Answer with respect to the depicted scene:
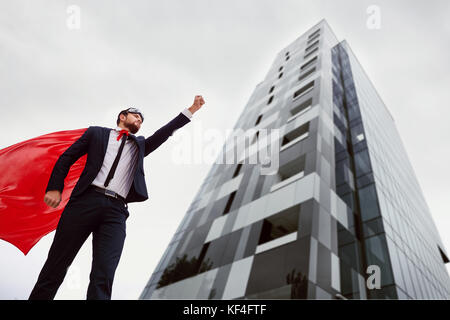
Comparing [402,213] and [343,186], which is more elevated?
[343,186]

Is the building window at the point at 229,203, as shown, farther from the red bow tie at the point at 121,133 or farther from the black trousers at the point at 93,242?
the black trousers at the point at 93,242

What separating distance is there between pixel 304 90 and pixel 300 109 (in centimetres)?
334

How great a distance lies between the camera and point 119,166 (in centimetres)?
296

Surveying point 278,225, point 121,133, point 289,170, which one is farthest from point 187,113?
point 289,170

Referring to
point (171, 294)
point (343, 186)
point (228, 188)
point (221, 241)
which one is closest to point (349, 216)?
point (343, 186)

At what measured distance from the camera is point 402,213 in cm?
2039

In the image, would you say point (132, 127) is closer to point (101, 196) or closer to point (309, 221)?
point (101, 196)

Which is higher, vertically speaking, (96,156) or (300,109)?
(300,109)

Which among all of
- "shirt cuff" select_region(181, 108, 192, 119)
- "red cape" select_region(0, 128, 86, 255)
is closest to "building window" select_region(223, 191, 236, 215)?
"red cape" select_region(0, 128, 86, 255)

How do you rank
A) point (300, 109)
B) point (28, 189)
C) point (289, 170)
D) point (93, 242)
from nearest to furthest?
point (93, 242), point (28, 189), point (289, 170), point (300, 109)

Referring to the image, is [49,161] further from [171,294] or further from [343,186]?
[343,186]

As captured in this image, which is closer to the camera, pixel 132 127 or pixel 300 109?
pixel 132 127
